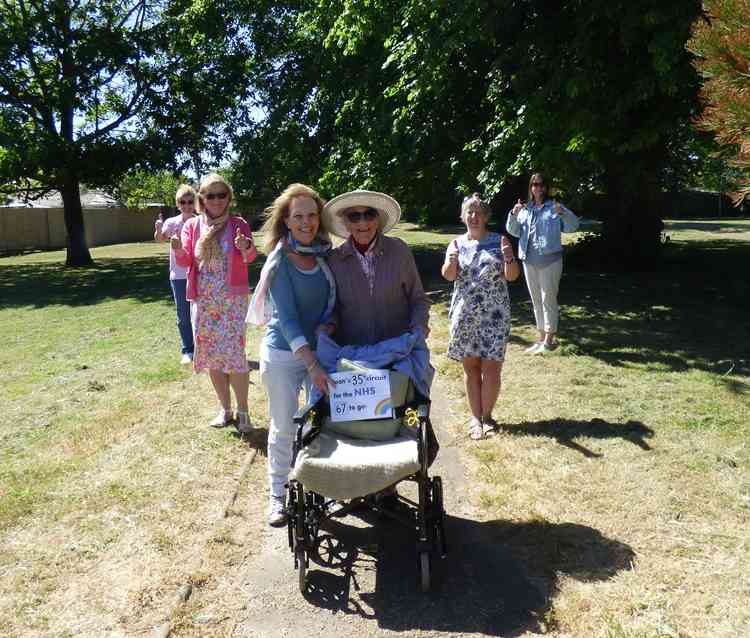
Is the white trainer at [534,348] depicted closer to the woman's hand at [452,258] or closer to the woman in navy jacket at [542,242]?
the woman in navy jacket at [542,242]

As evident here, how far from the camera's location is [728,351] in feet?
26.7

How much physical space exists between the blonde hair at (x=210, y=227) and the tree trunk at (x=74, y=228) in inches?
801

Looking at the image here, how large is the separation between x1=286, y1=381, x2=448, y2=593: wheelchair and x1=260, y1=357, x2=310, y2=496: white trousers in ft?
1.25

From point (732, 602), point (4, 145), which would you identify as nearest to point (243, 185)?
point (4, 145)

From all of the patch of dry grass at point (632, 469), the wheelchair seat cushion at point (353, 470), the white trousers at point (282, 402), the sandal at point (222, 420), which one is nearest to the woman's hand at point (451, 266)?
the patch of dry grass at point (632, 469)

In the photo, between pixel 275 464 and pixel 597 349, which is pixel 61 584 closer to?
pixel 275 464

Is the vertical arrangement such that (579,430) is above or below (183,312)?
below

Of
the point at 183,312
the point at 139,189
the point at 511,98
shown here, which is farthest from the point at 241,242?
the point at 139,189

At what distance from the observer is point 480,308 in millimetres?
5551

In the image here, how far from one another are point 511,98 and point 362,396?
29.6ft

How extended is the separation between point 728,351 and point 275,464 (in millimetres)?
6180

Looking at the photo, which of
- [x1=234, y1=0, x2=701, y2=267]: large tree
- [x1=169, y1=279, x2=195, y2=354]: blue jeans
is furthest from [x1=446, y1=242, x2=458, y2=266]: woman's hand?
[x1=234, y1=0, x2=701, y2=267]: large tree

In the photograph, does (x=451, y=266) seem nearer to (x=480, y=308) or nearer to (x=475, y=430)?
(x=480, y=308)

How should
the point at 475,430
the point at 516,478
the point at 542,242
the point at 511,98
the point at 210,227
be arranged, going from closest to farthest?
the point at 516,478 < the point at 210,227 < the point at 475,430 < the point at 542,242 < the point at 511,98
